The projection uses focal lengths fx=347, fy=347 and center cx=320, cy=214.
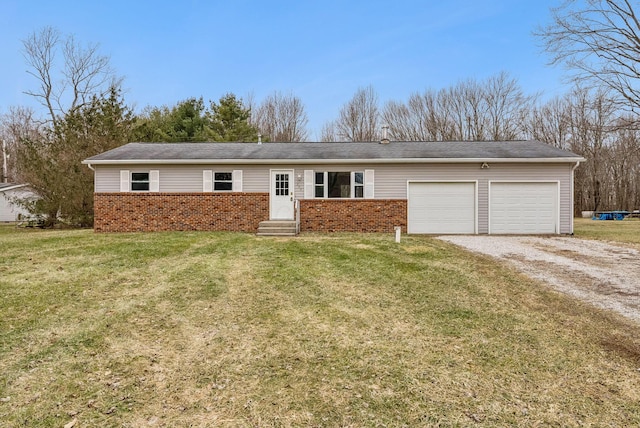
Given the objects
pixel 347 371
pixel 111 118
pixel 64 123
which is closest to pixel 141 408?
pixel 347 371

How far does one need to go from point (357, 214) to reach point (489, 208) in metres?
4.64

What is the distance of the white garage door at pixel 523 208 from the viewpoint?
12047 millimetres

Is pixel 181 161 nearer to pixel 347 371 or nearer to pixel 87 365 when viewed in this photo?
pixel 87 365

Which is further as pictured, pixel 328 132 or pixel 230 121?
pixel 328 132

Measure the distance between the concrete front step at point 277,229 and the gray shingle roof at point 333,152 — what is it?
7.62 feet

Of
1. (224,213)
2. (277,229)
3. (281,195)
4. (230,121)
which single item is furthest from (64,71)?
(277,229)

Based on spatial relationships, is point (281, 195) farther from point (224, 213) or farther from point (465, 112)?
point (465, 112)

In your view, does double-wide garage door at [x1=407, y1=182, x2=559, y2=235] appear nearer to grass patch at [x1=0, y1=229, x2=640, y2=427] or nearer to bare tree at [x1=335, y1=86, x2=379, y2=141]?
grass patch at [x1=0, y1=229, x2=640, y2=427]

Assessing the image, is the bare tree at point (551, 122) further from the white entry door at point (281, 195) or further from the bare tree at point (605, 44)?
the white entry door at point (281, 195)

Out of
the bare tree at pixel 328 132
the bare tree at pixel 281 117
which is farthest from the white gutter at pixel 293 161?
the bare tree at pixel 328 132

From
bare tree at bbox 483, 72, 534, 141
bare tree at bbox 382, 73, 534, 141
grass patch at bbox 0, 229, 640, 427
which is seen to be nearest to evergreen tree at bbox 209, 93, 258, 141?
bare tree at bbox 382, 73, 534, 141

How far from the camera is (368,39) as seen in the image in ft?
59.7

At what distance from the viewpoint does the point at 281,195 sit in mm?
12500

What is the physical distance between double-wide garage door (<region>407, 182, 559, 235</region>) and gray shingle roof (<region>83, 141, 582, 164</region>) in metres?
0.99
